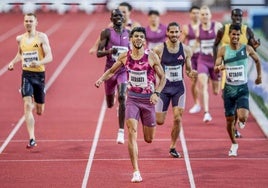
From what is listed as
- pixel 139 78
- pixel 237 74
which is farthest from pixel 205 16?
pixel 139 78

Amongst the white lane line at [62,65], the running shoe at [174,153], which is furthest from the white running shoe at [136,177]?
the white lane line at [62,65]

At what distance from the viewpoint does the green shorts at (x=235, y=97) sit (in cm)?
1295

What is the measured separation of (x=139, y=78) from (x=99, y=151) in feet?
7.93

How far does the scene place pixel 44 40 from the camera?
13.7 m

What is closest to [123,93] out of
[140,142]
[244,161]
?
[140,142]

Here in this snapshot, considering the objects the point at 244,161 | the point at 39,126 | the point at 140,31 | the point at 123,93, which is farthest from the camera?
the point at 39,126

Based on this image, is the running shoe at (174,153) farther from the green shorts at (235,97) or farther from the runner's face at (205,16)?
the runner's face at (205,16)

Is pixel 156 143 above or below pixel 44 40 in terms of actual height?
below

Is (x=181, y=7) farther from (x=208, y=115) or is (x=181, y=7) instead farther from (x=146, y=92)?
(x=146, y=92)

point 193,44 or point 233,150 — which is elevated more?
point 193,44

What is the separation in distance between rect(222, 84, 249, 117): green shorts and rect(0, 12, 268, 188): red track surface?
714mm

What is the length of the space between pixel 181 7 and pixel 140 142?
1231 inches

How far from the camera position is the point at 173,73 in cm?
1296

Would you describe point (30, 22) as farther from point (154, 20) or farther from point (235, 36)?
point (154, 20)
